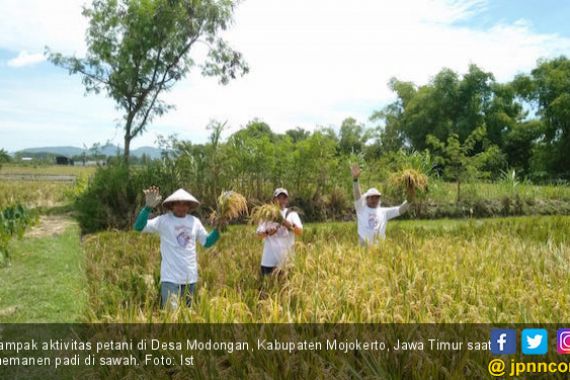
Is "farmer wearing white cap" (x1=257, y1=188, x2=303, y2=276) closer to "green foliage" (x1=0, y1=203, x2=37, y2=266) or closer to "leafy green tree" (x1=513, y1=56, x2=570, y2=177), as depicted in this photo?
"green foliage" (x1=0, y1=203, x2=37, y2=266)

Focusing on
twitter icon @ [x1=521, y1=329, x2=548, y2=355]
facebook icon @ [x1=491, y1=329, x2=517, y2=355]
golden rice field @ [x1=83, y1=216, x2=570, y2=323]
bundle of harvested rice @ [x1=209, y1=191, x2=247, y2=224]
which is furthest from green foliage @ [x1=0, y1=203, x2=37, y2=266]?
twitter icon @ [x1=521, y1=329, x2=548, y2=355]

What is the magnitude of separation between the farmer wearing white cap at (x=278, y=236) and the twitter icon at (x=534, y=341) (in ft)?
9.43

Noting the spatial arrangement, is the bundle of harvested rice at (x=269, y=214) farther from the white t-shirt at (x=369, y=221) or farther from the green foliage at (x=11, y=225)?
the green foliage at (x=11, y=225)

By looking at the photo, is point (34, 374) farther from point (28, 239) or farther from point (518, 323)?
point (28, 239)

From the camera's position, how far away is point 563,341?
336 centimetres

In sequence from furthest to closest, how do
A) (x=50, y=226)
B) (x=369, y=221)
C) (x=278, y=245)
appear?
(x=50, y=226), (x=369, y=221), (x=278, y=245)

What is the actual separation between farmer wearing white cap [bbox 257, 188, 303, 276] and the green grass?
7.30 ft

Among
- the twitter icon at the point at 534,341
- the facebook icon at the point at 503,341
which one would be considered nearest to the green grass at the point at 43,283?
the facebook icon at the point at 503,341

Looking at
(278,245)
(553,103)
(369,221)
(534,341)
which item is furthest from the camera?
(553,103)

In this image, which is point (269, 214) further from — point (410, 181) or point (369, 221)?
point (410, 181)

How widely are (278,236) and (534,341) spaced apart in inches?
124

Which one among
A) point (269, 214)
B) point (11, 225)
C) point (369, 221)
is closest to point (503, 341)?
point (269, 214)

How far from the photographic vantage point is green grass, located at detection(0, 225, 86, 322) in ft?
18.9

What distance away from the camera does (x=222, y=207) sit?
5.74 metres
